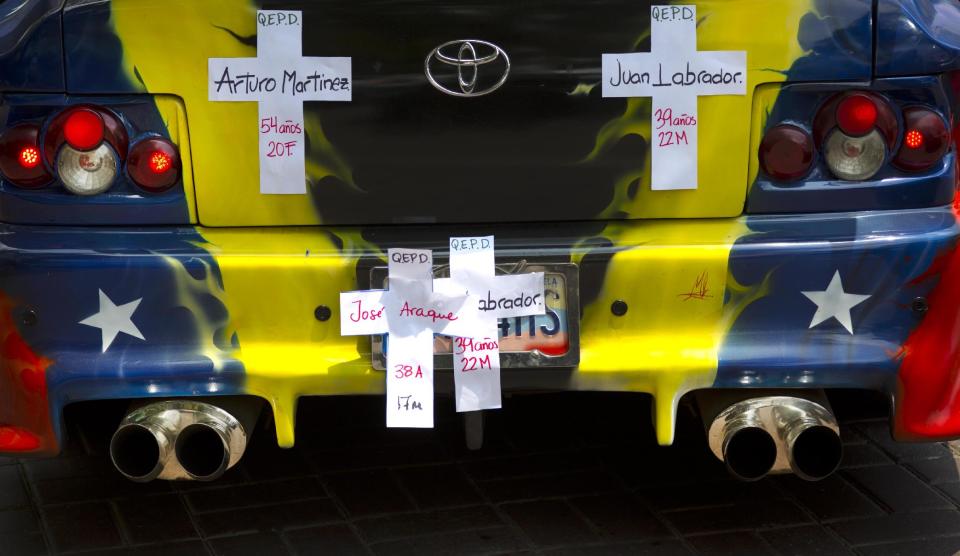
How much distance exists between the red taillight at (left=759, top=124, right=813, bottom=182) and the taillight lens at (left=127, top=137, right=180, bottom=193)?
1.31 m

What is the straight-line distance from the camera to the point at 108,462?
4.13 metres

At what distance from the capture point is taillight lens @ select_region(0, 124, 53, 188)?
3127 millimetres

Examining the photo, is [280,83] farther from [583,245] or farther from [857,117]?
[857,117]

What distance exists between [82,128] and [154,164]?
172 millimetres

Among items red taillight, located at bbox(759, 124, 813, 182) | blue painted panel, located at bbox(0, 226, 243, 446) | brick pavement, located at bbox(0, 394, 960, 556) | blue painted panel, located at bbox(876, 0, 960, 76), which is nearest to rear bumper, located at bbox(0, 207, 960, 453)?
blue painted panel, located at bbox(0, 226, 243, 446)

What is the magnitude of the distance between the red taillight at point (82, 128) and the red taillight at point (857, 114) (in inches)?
64.3

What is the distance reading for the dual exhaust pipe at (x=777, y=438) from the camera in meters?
3.15

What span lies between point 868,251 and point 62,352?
181 cm

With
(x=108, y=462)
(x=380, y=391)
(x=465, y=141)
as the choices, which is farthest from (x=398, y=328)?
(x=108, y=462)

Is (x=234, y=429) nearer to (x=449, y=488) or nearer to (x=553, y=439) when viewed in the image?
(x=449, y=488)

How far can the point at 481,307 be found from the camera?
3.15 metres

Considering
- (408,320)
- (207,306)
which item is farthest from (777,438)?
(207,306)

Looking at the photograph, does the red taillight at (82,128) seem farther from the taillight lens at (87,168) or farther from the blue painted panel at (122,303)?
the blue painted panel at (122,303)
